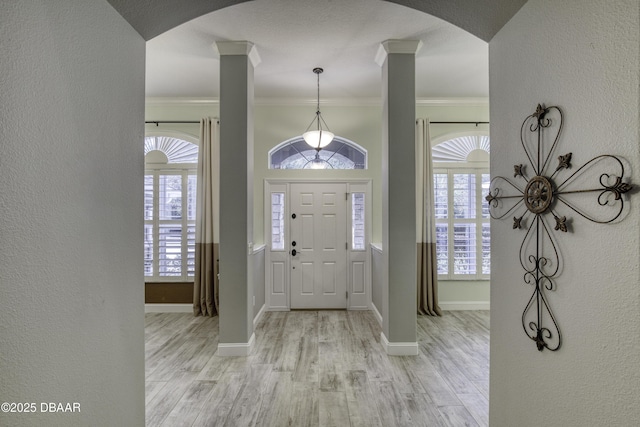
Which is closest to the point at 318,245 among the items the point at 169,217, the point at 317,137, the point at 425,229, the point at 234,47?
the point at 425,229

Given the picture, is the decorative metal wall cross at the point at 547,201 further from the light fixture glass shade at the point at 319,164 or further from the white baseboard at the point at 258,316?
the light fixture glass shade at the point at 319,164

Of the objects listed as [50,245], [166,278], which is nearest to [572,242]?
[50,245]

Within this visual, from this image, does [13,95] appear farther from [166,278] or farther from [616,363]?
[166,278]

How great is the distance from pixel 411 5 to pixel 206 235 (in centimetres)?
386

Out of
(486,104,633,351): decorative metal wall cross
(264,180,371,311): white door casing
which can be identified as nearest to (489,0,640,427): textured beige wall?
(486,104,633,351): decorative metal wall cross

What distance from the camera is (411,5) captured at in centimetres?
150

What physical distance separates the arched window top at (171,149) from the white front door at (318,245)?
1.66m

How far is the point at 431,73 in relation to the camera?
3.84m

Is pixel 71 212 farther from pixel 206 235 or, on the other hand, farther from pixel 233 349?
pixel 206 235

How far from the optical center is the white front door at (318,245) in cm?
471

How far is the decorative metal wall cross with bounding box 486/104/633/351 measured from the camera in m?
0.88

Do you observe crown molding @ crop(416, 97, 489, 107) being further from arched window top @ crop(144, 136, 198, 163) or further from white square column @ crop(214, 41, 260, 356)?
arched window top @ crop(144, 136, 198, 163)

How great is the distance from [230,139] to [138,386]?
2320 millimetres

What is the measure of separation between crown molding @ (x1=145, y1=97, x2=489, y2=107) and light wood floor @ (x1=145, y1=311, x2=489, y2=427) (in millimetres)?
3176
